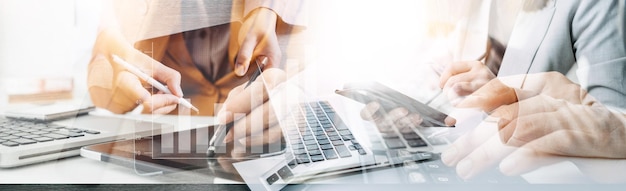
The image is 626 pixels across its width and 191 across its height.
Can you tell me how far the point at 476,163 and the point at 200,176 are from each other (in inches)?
15.3

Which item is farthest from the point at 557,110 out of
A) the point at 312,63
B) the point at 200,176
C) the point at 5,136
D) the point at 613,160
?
the point at 5,136

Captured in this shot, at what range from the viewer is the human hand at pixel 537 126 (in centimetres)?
68

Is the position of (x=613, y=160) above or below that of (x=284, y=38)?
below

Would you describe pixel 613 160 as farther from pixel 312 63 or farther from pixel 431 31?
pixel 312 63

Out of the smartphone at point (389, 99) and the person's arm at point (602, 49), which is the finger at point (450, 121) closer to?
the smartphone at point (389, 99)

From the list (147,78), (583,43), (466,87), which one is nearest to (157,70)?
(147,78)

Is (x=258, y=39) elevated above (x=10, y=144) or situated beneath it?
elevated above

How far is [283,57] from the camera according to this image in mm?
745

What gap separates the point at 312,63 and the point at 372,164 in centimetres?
17

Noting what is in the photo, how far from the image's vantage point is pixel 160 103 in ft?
2.49

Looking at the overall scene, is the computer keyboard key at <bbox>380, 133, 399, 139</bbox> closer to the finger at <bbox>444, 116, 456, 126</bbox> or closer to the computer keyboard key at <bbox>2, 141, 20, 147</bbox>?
the finger at <bbox>444, 116, 456, 126</bbox>

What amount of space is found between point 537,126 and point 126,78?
59cm

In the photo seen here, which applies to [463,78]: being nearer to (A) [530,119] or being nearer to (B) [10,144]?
(A) [530,119]

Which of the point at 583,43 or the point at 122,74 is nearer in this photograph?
the point at 583,43
